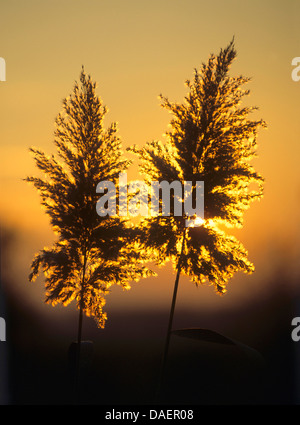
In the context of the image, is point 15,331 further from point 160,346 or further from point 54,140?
point 54,140

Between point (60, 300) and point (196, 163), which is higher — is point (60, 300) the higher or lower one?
the lower one

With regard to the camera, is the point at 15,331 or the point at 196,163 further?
the point at 15,331

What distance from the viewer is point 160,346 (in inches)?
680

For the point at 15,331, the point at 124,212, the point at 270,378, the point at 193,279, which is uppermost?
the point at 124,212

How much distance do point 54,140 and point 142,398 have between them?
28.7ft

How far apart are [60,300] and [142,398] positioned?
4140 mm

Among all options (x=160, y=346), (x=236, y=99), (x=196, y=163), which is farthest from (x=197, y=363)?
(x=236, y=99)

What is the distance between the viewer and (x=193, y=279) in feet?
46.2

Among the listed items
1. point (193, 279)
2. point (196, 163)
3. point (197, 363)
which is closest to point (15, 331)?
point (197, 363)

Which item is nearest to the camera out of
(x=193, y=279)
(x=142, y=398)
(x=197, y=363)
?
(x=193, y=279)

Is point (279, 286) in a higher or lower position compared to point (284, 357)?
higher

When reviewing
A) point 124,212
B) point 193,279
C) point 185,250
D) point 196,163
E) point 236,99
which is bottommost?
point 193,279
